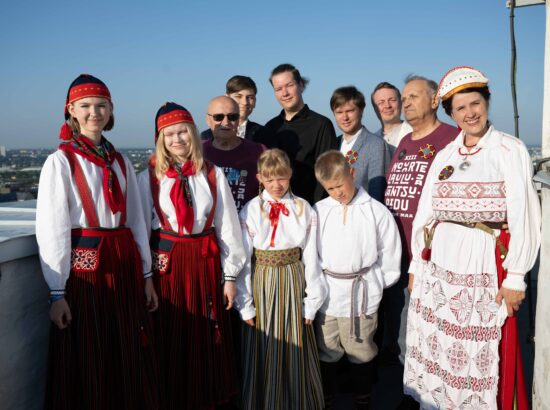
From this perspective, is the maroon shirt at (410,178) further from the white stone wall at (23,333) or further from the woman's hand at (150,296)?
the white stone wall at (23,333)

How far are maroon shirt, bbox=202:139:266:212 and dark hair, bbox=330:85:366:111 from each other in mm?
740

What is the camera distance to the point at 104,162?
8.12ft

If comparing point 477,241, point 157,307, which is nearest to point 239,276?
point 157,307

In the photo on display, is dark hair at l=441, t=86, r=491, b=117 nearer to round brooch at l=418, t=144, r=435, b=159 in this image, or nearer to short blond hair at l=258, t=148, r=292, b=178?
round brooch at l=418, t=144, r=435, b=159

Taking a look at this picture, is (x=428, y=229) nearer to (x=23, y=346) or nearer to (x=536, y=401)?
(x=536, y=401)

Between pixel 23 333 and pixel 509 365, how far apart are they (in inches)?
103

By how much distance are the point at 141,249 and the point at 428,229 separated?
5.70 ft

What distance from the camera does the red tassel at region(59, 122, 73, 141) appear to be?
241cm

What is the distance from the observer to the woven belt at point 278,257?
9.63 feet

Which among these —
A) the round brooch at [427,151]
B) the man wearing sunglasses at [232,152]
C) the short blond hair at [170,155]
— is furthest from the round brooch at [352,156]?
the short blond hair at [170,155]

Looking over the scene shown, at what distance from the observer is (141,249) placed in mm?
2637

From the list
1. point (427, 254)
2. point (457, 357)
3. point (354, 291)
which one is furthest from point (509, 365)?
point (354, 291)

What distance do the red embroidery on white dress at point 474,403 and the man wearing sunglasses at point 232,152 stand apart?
189 centimetres

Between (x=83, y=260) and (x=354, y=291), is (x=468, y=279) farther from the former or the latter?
(x=83, y=260)
